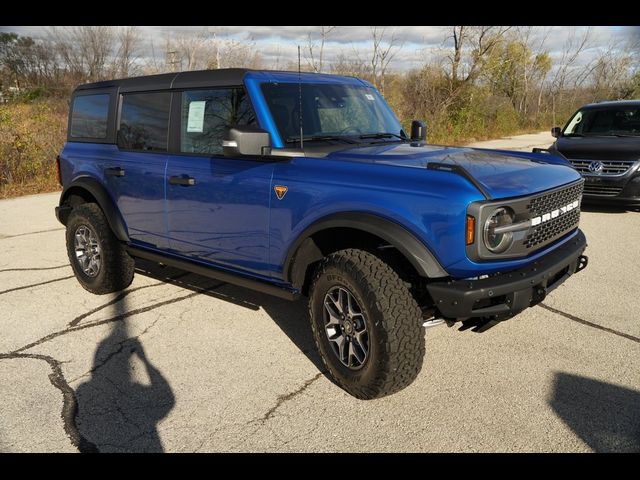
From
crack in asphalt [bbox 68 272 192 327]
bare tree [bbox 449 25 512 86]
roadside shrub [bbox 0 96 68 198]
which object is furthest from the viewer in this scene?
bare tree [bbox 449 25 512 86]

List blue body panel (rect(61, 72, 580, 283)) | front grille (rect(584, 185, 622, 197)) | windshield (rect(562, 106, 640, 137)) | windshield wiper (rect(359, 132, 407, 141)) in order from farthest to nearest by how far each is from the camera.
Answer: windshield (rect(562, 106, 640, 137)) < front grille (rect(584, 185, 622, 197)) < windshield wiper (rect(359, 132, 407, 141)) < blue body panel (rect(61, 72, 580, 283))

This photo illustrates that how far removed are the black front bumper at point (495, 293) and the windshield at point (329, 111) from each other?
1.53 meters

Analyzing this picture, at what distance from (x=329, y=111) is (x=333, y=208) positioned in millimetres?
1163

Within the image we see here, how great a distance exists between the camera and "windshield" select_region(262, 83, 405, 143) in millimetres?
3645

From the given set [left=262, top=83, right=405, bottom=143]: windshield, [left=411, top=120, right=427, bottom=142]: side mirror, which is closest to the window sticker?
[left=262, top=83, right=405, bottom=143]: windshield

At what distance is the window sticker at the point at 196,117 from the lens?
3928 millimetres

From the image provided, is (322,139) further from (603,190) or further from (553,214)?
(603,190)

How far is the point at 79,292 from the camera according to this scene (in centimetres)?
512

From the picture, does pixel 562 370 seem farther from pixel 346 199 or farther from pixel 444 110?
pixel 444 110

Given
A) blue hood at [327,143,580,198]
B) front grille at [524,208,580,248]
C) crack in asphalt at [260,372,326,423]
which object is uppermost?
blue hood at [327,143,580,198]

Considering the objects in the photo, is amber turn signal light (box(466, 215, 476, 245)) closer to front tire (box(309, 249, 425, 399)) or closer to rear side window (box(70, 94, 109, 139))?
front tire (box(309, 249, 425, 399))

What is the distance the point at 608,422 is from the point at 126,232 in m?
3.93

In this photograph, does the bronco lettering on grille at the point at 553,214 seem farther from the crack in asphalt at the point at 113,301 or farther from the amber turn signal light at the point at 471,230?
the crack in asphalt at the point at 113,301
